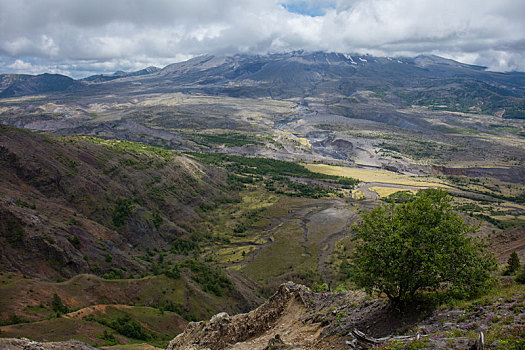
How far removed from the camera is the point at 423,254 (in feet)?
50.9

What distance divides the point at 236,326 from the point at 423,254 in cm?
1524

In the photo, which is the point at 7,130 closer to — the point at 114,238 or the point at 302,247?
the point at 114,238

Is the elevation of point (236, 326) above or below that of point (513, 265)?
below

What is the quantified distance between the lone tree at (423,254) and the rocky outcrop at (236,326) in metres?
9.62

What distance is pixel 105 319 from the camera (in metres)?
30.5

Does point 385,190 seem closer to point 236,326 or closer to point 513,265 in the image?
point 513,265

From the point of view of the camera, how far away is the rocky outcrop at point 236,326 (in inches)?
930

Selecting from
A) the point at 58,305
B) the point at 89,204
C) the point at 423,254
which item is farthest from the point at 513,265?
the point at 89,204

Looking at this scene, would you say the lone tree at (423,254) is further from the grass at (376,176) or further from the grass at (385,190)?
the grass at (376,176)

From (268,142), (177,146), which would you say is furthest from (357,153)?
(177,146)

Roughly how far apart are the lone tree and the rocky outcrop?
9.62 m

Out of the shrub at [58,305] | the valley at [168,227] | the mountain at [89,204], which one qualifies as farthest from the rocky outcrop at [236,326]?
the mountain at [89,204]

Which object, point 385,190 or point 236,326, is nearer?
point 236,326

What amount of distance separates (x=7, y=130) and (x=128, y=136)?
375 ft
